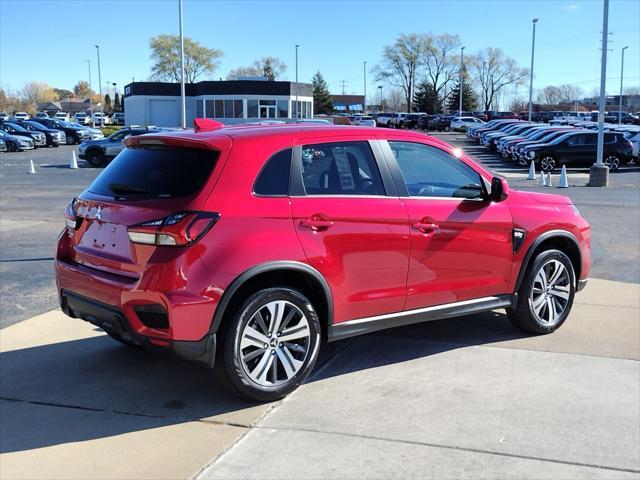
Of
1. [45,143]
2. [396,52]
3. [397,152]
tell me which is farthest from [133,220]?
[396,52]

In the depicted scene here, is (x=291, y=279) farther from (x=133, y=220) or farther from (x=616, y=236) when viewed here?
(x=616, y=236)

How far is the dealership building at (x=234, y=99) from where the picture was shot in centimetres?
6112

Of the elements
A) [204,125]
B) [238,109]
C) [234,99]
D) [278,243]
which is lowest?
[278,243]

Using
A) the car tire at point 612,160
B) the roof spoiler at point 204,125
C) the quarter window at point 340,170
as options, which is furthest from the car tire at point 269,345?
the car tire at point 612,160

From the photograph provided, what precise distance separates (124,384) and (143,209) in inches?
56.2

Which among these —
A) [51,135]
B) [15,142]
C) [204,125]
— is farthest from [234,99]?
[204,125]

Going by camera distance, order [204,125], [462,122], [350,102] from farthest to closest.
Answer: [350,102] → [462,122] → [204,125]

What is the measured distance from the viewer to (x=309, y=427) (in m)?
4.02

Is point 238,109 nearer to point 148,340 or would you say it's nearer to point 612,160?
point 612,160

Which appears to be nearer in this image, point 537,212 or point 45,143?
point 537,212

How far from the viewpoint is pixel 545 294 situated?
5.79 meters

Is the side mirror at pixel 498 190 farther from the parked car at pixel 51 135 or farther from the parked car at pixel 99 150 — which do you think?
the parked car at pixel 51 135

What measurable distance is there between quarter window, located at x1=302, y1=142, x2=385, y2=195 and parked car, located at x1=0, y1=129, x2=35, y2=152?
40458mm

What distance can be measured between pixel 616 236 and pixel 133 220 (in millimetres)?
9621
